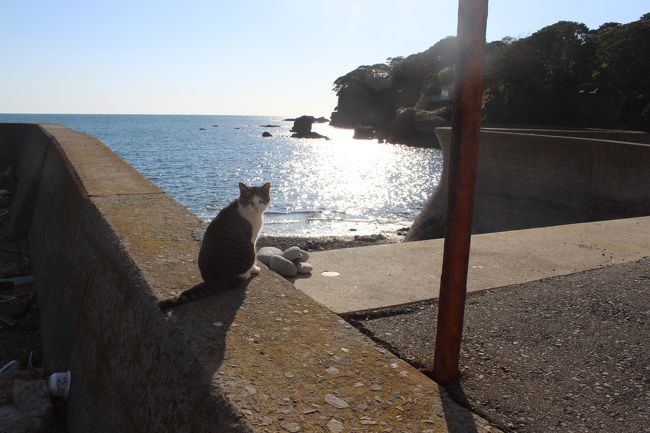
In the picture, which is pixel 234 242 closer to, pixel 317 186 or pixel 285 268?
pixel 285 268

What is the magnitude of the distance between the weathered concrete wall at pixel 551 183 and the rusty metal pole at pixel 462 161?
8674 millimetres

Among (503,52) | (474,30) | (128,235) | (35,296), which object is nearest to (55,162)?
(35,296)

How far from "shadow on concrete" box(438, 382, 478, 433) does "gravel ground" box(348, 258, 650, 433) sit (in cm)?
7

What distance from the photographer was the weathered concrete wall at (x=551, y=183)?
994 cm

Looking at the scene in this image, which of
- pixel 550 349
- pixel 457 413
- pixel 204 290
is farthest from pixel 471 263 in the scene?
pixel 457 413

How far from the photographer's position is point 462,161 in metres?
2.44

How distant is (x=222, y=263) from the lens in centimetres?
337

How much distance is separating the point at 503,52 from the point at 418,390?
57388 mm

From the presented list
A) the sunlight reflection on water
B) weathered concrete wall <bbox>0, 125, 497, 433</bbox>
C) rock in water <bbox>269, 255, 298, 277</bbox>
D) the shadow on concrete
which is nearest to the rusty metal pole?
the shadow on concrete

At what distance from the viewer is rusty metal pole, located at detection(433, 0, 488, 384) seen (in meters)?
2.37

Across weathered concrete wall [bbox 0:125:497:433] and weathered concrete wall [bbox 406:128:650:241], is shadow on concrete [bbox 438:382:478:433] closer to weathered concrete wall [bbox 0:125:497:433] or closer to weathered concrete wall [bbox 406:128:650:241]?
weathered concrete wall [bbox 0:125:497:433]

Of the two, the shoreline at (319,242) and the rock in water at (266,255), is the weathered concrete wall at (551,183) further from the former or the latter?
the rock in water at (266,255)

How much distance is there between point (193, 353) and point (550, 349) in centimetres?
205

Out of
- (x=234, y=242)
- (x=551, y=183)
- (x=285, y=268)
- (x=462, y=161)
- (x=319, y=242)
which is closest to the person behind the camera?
(x=462, y=161)
